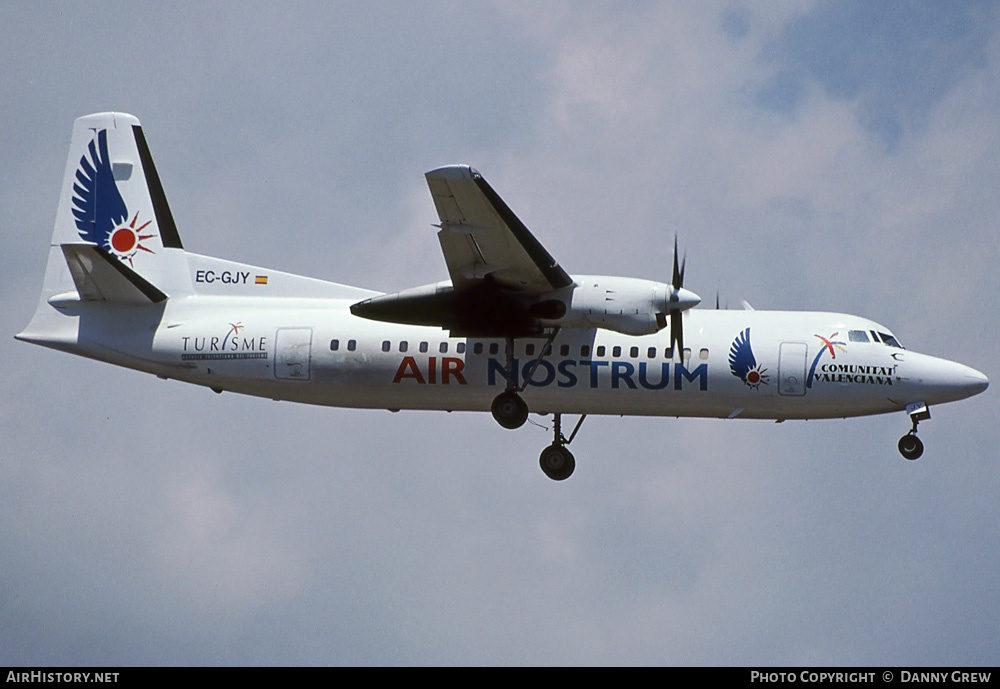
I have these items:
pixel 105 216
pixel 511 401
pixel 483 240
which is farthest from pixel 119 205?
pixel 511 401

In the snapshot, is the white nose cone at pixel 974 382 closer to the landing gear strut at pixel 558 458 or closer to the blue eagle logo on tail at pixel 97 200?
the landing gear strut at pixel 558 458

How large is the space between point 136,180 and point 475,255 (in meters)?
9.30

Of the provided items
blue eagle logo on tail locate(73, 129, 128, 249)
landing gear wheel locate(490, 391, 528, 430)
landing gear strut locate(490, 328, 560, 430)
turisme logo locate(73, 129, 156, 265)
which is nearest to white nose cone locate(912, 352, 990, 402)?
landing gear strut locate(490, 328, 560, 430)

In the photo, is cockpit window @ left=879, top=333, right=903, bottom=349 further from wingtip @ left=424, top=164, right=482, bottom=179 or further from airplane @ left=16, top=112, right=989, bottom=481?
wingtip @ left=424, top=164, right=482, bottom=179

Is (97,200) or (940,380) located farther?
(97,200)

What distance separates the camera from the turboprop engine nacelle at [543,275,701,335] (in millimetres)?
27312

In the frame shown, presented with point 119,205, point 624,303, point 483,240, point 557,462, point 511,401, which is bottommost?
point 557,462

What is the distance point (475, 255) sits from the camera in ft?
90.1

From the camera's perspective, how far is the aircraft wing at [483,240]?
2541 centimetres

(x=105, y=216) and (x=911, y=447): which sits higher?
(x=105, y=216)

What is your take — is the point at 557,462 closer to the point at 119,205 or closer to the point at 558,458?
the point at 558,458

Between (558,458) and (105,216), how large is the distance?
10.8 meters

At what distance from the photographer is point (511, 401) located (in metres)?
28.8

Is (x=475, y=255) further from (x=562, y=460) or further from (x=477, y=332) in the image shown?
(x=562, y=460)
